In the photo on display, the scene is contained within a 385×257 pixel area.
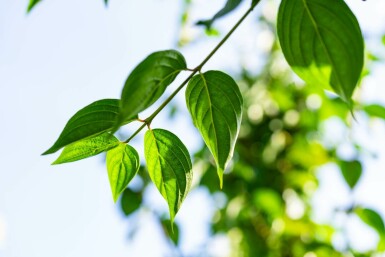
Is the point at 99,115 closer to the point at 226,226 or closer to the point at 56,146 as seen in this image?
the point at 56,146

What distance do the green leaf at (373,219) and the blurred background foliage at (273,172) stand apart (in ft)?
0.51

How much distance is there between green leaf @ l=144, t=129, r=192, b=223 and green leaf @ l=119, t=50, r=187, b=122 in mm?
108

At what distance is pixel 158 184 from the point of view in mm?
624

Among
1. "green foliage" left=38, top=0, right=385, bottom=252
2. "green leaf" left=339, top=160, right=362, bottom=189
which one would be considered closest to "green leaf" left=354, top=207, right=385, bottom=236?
"green foliage" left=38, top=0, right=385, bottom=252

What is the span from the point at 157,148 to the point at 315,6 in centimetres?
26

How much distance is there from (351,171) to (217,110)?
873 mm

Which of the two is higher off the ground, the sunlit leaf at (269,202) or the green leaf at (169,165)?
the green leaf at (169,165)

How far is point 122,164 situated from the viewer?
67 cm

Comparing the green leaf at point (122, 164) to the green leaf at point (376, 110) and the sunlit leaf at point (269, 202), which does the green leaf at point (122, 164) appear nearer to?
the green leaf at point (376, 110)

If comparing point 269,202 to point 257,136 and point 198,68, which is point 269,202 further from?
point 198,68

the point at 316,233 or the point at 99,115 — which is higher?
the point at 99,115

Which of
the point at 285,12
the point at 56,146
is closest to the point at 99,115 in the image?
the point at 56,146

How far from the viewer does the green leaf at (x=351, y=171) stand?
4.39 feet

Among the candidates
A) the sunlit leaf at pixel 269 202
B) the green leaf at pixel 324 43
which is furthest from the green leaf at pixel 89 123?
the sunlit leaf at pixel 269 202
